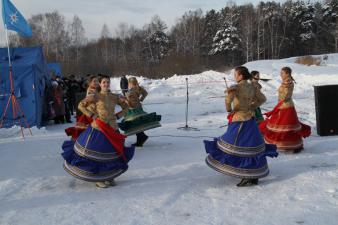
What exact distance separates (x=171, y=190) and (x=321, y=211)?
1896mm

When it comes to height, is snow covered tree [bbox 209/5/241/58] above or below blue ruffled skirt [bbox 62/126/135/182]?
above

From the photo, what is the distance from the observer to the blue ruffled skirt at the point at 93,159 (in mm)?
5637

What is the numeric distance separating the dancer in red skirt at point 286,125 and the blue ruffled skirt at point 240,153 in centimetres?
193

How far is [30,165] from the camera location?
A: 744cm

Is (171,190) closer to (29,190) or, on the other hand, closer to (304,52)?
(29,190)

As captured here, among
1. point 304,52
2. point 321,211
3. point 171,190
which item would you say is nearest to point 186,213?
point 171,190

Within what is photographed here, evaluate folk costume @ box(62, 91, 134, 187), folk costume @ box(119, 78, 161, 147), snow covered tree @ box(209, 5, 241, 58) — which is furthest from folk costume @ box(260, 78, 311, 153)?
snow covered tree @ box(209, 5, 241, 58)

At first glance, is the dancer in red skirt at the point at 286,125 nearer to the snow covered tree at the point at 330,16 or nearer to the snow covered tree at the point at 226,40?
the snow covered tree at the point at 226,40

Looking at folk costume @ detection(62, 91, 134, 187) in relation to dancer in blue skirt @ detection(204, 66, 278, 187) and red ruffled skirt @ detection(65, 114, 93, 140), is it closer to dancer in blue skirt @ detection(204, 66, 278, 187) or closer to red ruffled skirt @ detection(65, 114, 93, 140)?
dancer in blue skirt @ detection(204, 66, 278, 187)

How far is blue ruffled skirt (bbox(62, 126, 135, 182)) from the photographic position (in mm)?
5637

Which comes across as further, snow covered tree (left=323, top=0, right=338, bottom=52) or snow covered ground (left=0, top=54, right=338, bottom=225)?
snow covered tree (left=323, top=0, right=338, bottom=52)

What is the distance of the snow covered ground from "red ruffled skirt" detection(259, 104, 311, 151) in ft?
0.80

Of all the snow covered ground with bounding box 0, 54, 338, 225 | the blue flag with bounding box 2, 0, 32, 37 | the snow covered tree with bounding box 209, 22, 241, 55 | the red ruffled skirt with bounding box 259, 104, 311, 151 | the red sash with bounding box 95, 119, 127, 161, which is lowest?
the snow covered ground with bounding box 0, 54, 338, 225

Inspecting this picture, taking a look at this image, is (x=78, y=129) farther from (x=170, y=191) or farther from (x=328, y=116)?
(x=328, y=116)
